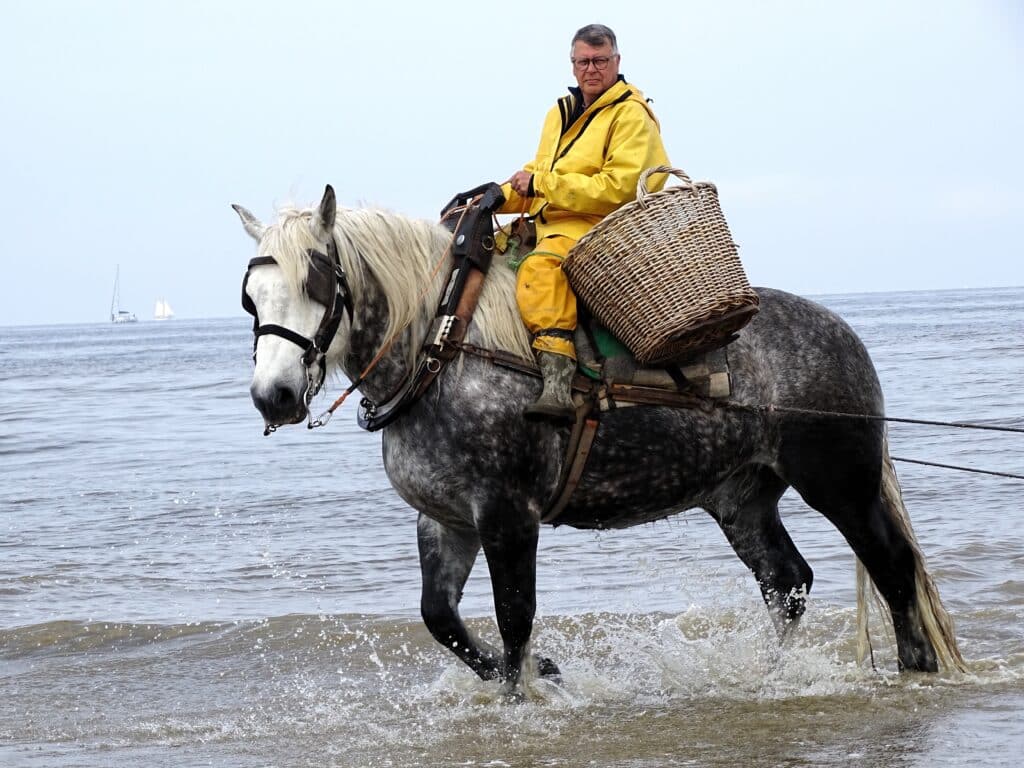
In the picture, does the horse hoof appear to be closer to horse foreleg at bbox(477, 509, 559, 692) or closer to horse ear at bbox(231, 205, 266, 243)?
horse foreleg at bbox(477, 509, 559, 692)

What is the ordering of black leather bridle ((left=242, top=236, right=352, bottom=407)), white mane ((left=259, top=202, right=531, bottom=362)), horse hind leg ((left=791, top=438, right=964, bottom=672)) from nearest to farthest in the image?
black leather bridle ((left=242, top=236, right=352, bottom=407)) < white mane ((left=259, top=202, right=531, bottom=362)) < horse hind leg ((left=791, top=438, right=964, bottom=672))

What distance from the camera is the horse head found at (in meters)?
4.49


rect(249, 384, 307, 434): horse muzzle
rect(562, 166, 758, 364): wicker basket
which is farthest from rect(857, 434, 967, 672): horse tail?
rect(249, 384, 307, 434): horse muzzle

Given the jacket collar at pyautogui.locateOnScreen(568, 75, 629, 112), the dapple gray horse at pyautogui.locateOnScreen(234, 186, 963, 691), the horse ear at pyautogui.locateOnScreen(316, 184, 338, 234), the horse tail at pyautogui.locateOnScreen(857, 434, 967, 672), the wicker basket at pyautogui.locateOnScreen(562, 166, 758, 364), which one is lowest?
the horse tail at pyautogui.locateOnScreen(857, 434, 967, 672)

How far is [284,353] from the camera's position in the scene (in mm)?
4531

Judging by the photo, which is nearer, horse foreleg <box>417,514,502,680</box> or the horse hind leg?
horse foreleg <box>417,514,502,680</box>

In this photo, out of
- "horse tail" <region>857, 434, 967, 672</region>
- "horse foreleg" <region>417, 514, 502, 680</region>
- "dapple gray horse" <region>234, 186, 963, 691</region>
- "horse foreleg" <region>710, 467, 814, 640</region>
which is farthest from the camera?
"horse foreleg" <region>710, 467, 814, 640</region>

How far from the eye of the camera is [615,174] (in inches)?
199

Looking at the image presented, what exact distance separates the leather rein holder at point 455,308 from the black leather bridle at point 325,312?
328 mm

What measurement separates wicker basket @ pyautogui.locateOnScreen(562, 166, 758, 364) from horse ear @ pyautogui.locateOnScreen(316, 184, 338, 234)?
90cm

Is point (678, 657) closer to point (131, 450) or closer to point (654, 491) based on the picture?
point (654, 491)

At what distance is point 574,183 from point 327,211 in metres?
0.94

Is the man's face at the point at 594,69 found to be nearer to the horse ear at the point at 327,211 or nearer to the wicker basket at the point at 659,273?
Result: the wicker basket at the point at 659,273

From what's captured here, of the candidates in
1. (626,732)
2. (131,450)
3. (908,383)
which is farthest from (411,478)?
(908,383)
